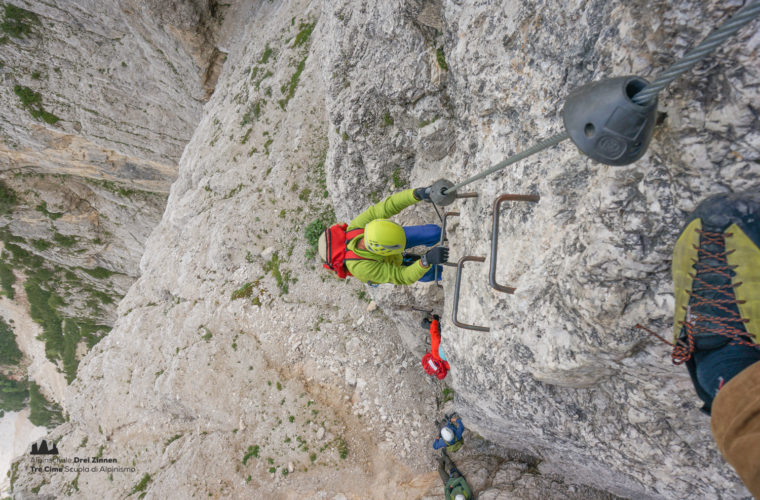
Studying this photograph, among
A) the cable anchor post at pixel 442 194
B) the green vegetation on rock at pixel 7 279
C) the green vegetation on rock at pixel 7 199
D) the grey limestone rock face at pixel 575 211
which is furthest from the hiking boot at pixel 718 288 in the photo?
the green vegetation on rock at pixel 7 279

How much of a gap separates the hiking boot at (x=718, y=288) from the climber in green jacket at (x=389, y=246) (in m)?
3.29

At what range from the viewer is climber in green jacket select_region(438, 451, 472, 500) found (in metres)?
7.18

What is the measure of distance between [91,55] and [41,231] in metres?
16.1

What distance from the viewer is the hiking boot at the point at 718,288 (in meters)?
2.98

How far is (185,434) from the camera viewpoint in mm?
10812

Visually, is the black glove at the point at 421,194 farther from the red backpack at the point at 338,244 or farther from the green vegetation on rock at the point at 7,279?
the green vegetation on rock at the point at 7,279

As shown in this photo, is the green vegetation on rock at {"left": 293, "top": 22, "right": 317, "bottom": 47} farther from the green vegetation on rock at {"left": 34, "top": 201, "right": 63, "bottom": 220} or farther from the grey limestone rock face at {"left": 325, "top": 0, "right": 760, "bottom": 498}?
the green vegetation on rock at {"left": 34, "top": 201, "right": 63, "bottom": 220}

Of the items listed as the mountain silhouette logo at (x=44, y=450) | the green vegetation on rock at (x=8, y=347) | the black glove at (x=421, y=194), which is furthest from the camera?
the green vegetation on rock at (x=8, y=347)

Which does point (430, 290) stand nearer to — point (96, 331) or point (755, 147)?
point (755, 147)

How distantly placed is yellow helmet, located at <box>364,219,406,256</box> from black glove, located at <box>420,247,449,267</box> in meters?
0.54

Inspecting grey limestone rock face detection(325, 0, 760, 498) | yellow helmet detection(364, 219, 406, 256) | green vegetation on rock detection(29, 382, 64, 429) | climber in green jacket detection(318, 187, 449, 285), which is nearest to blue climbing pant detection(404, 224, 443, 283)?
climber in green jacket detection(318, 187, 449, 285)

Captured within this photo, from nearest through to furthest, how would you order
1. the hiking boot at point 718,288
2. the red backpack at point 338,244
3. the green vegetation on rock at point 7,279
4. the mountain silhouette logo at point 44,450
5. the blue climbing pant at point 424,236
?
the hiking boot at point 718,288
the red backpack at point 338,244
the blue climbing pant at point 424,236
the mountain silhouette logo at point 44,450
the green vegetation on rock at point 7,279

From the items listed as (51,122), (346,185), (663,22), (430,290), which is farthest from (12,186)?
(663,22)

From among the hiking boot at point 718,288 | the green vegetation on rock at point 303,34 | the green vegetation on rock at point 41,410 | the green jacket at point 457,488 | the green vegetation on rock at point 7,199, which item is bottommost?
the green vegetation on rock at point 41,410
